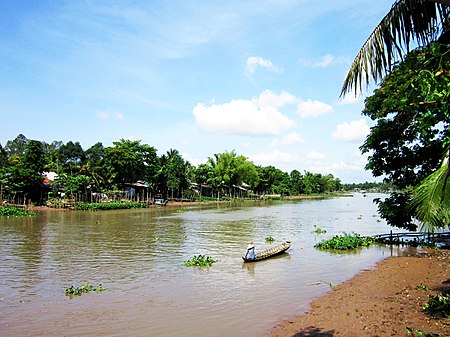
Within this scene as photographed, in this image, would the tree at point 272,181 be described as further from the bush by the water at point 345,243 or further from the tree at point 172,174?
the bush by the water at point 345,243

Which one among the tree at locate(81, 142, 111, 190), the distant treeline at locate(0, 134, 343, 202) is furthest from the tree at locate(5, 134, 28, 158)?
the tree at locate(81, 142, 111, 190)

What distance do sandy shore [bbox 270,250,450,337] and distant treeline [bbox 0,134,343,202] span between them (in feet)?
141

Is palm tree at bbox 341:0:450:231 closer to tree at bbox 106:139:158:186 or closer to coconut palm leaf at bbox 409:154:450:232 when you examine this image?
coconut palm leaf at bbox 409:154:450:232

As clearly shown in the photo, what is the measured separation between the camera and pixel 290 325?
29.3 feet

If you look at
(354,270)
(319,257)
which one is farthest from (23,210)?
(354,270)

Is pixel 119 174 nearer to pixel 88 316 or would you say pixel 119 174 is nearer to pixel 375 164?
pixel 375 164

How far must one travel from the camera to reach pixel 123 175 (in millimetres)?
56719

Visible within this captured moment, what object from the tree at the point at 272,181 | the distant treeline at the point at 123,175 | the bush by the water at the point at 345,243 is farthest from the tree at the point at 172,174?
the bush by the water at the point at 345,243

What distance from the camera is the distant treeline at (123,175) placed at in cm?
4556

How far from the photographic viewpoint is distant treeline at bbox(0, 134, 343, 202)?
4556 cm

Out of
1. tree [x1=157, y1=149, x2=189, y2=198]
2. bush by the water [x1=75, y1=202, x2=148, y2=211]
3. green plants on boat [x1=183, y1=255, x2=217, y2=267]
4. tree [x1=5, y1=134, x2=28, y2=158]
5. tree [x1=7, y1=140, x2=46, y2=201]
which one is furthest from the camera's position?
tree [x1=5, y1=134, x2=28, y2=158]

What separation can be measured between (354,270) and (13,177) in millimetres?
43621

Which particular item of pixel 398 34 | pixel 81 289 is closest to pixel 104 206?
pixel 81 289

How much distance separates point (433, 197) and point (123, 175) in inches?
2190
